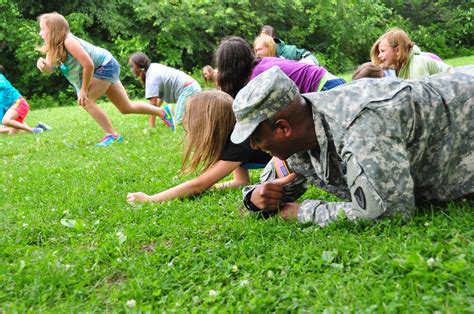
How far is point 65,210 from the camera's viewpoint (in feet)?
13.9

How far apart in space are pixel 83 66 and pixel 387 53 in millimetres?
4324

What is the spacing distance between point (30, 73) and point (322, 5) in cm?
1679

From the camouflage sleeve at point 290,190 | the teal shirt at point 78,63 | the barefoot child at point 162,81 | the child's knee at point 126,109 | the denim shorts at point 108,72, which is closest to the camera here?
the camouflage sleeve at point 290,190

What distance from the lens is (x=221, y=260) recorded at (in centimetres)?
293

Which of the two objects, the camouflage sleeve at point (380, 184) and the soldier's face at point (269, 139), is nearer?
the camouflage sleeve at point (380, 184)

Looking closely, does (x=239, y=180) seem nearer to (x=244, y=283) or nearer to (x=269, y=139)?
(x=269, y=139)

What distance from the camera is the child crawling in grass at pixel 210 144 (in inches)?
164

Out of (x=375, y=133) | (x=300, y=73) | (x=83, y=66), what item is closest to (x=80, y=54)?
(x=83, y=66)

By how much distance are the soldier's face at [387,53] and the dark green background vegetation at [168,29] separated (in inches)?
759

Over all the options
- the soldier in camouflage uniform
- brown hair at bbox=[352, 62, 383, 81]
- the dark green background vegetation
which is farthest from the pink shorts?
the dark green background vegetation

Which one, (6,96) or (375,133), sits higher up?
(375,133)

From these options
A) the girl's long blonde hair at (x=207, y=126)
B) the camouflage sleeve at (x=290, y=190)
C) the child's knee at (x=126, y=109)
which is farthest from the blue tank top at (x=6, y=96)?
the camouflage sleeve at (x=290, y=190)

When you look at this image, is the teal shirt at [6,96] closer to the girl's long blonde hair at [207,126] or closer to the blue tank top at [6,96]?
the blue tank top at [6,96]

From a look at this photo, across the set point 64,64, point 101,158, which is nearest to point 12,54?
point 64,64
